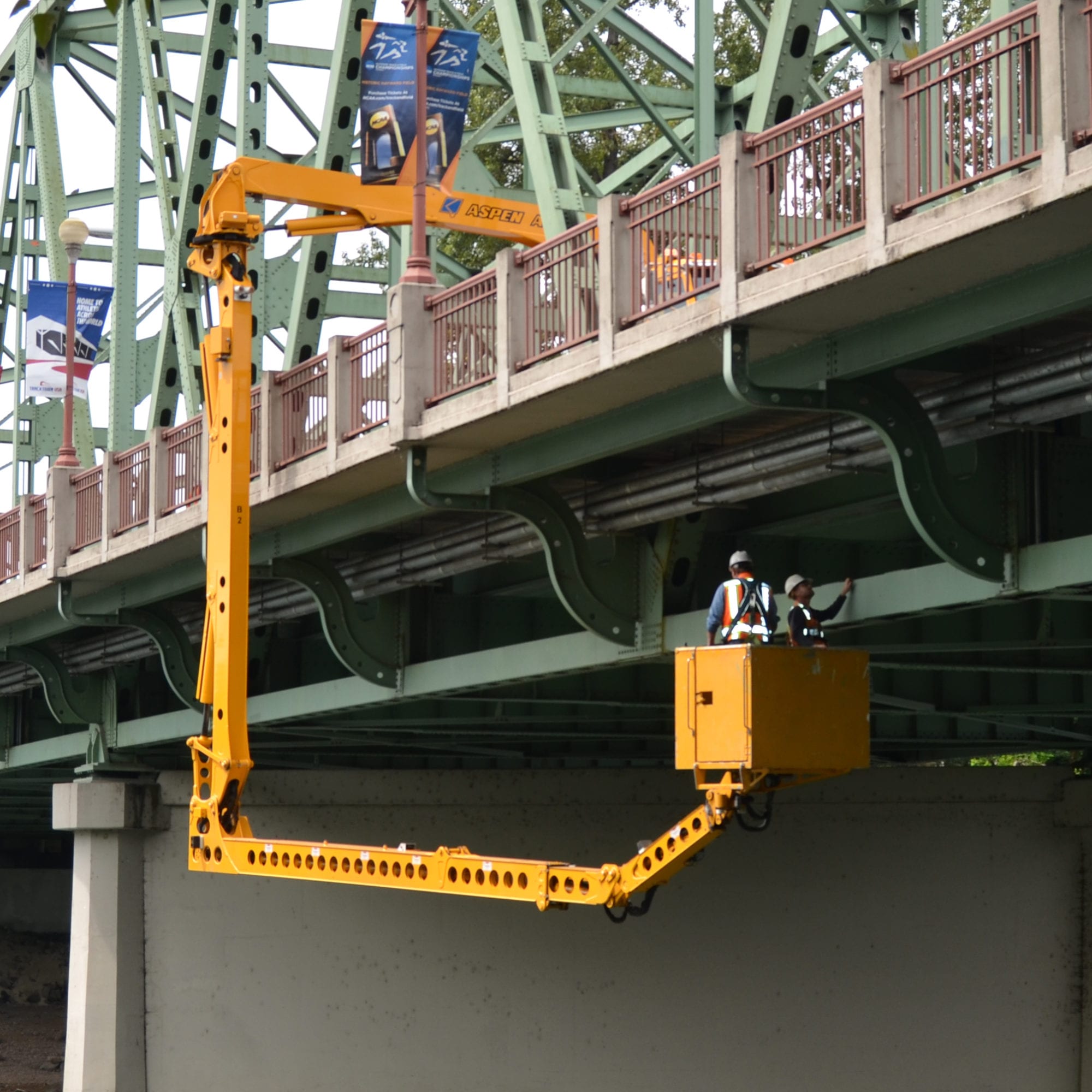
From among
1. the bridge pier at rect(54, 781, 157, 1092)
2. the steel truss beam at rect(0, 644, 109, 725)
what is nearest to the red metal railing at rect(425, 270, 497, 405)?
the bridge pier at rect(54, 781, 157, 1092)

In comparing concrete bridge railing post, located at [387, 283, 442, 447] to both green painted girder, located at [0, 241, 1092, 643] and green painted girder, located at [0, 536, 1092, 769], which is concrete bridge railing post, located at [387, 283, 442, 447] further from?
green painted girder, located at [0, 536, 1092, 769]

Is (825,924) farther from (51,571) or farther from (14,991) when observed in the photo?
(14,991)

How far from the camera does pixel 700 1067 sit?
2728cm

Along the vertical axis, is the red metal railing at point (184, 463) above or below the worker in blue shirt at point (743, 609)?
above

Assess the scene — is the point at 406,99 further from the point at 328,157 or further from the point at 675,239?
the point at 675,239

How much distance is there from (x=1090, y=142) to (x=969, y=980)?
1896 centimetres

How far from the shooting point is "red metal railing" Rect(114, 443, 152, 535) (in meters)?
23.2

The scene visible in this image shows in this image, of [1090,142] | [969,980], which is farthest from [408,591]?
[1090,142]

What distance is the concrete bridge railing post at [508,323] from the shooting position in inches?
609

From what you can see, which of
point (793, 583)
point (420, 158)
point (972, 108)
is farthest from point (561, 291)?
point (972, 108)

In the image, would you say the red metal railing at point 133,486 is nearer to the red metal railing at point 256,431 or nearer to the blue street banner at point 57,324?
the red metal railing at point 256,431

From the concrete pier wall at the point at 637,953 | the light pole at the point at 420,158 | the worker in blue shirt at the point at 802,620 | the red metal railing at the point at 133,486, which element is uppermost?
the light pole at the point at 420,158

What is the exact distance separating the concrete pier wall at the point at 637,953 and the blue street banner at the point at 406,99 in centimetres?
1113

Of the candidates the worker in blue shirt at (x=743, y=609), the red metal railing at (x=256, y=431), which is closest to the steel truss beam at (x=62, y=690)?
the red metal railing at (x=256, y=431)
